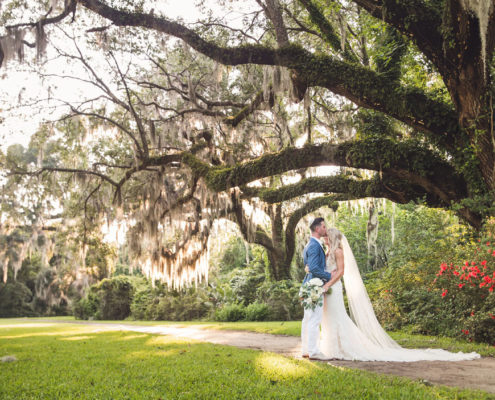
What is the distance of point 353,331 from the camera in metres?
5.76

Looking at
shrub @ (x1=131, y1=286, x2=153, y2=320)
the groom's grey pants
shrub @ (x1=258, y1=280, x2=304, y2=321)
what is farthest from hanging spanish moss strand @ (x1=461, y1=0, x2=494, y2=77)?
shrub @ (x1=131, y1=286, x2=153, y2=320)

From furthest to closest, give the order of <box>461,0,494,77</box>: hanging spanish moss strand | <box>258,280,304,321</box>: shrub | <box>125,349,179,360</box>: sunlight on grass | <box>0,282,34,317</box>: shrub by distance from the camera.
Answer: <box>0,282,34,317</box>: shrub
<box>258,280,304,321</box>: shrub
<box>461,0,494,77</box>: hanging spanish moss strand
<box>125,349,179,360</box>: sunlight on grass

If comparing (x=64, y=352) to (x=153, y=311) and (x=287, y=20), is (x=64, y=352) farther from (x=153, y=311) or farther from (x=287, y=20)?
(x=153, y=311)

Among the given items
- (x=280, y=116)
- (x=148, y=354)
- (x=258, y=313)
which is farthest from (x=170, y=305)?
(x=148, y=354)

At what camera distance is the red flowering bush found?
6.53 meters

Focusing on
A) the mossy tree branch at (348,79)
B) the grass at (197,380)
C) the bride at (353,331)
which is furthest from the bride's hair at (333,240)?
the mossy tree branch at (348,79)

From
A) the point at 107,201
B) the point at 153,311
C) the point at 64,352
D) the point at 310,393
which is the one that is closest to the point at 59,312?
the point at 153,311

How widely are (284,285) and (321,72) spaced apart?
9.71m

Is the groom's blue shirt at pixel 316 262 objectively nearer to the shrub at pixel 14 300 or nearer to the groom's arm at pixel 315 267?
the groom's arm at pixel 315 267

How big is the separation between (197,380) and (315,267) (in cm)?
250

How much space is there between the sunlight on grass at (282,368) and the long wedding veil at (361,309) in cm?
175

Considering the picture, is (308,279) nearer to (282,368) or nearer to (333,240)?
(333,240)

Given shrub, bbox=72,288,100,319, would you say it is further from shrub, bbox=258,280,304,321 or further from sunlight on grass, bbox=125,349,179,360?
sunlight on grass, bbox=125,349,179,360

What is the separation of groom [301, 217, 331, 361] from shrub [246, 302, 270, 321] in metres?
8.98
